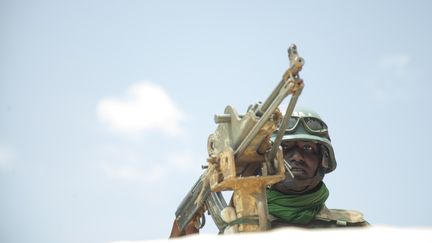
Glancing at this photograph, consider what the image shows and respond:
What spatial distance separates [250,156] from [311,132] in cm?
195

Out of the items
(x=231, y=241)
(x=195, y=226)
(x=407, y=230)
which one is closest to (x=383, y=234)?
(x=407, y=230)

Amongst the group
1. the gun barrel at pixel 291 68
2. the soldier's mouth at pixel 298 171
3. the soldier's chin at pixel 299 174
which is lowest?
the soldier's chin at pixel 299 174

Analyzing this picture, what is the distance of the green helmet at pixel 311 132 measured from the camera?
6.54m

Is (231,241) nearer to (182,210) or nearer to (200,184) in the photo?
(200,184)

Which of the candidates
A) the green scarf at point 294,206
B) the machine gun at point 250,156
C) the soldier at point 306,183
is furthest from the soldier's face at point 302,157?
the machine gun at point 250,156

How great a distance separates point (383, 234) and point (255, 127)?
2651 millimetres

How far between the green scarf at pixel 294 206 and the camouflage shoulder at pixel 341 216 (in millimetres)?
111

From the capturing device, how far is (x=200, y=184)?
6082 millimetres

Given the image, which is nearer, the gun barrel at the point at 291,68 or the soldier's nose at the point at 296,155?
the gun barrel at the point at 291,68

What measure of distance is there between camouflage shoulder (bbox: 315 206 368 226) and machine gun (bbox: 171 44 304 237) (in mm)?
1913

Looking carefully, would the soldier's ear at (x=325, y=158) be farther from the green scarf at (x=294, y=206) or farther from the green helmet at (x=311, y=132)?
the green scarf at (x=294, y=206)

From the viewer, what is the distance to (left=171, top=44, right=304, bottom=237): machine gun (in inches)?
178

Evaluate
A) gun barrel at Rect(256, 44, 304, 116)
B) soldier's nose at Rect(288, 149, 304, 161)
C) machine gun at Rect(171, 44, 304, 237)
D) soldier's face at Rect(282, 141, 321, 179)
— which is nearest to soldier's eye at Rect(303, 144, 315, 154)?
soldier's face at Rect(282, 141, 321, 179)

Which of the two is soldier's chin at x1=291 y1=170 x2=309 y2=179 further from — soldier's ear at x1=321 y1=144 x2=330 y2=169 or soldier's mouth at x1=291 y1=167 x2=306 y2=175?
soldier's ear at x1=321 y1=144 x2=330 y2=169
